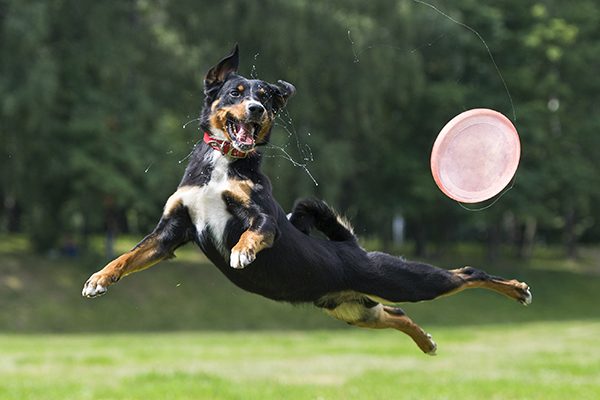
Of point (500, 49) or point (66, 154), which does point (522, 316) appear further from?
point (66, 154)

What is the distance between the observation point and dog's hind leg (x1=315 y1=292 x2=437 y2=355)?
6320 mm

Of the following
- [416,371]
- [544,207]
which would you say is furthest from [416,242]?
[416,371]

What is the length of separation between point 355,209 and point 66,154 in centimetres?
1239

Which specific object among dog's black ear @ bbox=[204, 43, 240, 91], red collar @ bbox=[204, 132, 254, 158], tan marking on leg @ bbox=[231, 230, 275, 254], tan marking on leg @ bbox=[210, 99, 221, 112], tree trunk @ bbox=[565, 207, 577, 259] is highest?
dog's black ear @ bbox=[204, 43, 240, 91]

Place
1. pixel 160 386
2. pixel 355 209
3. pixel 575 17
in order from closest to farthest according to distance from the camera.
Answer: pixel 160 386 → pixel 355 209 → pixel 575 17

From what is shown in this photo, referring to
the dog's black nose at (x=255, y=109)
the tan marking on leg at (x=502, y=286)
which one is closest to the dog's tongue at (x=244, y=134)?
the dog's black nose at (x=255, y=109)

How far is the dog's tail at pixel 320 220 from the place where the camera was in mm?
6508

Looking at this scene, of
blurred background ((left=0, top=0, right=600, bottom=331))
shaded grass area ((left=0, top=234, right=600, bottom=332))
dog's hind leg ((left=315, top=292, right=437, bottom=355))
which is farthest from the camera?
blurred background ((left=0, top=0, right=600, bottom=331))

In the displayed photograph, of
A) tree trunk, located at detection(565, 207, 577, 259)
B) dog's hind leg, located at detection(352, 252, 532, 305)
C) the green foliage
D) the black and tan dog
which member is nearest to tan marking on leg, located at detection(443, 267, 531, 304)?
dog's hind leg, located at detection(352, 252, 532, 305)

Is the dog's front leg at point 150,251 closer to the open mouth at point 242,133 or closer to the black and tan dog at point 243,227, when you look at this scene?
the black and tan dog at point 243,227

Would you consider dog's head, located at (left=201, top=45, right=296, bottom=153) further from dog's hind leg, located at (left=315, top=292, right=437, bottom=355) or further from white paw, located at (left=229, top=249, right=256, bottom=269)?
dog's hind leg, located at (left=315, top=292, right=437, bottom=355)

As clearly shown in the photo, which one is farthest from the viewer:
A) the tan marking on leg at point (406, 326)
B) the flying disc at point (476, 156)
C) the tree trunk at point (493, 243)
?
the tree trunk at point (493, 243)

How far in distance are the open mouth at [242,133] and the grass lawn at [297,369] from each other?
14.8 ft

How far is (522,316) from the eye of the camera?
33844 millimetres
